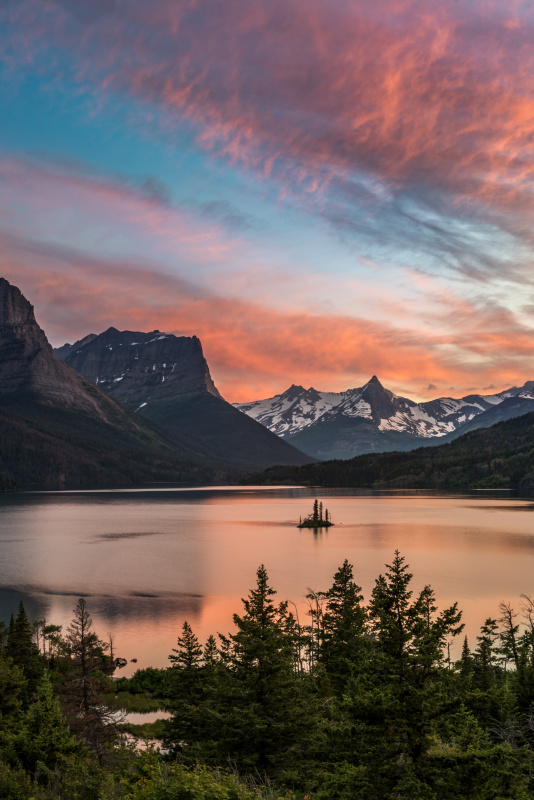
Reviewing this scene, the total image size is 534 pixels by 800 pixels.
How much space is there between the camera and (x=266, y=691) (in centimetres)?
2773

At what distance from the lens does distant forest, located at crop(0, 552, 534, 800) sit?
55.3 feet

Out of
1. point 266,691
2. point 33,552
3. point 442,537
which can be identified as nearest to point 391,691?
point 266,691

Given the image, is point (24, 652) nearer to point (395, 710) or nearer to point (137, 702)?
point (137, 702)

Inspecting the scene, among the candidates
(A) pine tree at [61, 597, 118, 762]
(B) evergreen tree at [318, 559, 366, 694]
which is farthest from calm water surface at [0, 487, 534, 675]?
(B) evergreen tree at [318, 559, 366, 694]

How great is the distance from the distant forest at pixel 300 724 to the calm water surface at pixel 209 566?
25543 millimetres

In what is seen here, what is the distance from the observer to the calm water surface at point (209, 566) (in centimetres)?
8125

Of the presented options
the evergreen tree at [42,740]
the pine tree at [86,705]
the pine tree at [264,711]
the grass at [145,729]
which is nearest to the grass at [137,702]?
the grass at [145,729]

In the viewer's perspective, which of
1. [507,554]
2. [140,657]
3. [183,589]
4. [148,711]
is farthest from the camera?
[507,554]

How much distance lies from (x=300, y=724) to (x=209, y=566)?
9821cm

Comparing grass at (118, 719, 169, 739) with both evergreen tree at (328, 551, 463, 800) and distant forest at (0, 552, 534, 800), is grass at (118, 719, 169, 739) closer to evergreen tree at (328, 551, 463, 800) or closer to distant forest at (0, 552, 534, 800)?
distant forest at (0, 552, 534, 800)

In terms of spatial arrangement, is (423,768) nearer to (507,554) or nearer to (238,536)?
(507,554)

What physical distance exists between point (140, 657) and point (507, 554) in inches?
3524

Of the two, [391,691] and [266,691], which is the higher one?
[391,691]

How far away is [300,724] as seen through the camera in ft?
90.2
